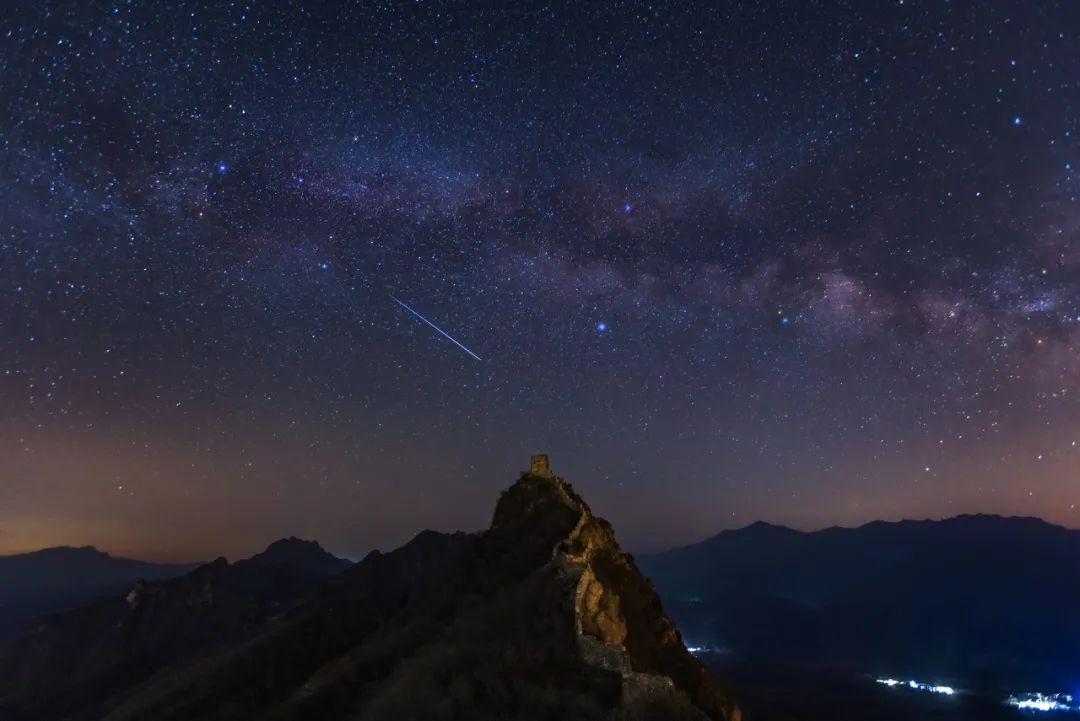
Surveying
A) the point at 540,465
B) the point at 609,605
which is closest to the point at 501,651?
the point at 609,605

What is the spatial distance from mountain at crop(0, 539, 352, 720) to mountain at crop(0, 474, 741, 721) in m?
84.5

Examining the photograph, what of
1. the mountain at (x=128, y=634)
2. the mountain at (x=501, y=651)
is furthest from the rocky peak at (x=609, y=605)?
the mountain at (x=128, y=634)

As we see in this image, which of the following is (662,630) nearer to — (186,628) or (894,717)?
(186,628)

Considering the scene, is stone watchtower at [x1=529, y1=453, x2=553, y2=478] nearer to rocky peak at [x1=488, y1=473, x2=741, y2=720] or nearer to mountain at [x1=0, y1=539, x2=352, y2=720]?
rocky peak at [x1=488, y1=473, x2=741, y2=720]

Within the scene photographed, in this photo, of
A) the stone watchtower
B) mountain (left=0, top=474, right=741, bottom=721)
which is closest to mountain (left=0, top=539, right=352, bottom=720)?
mountain (left=0, top=474, right=741, bottom=721)

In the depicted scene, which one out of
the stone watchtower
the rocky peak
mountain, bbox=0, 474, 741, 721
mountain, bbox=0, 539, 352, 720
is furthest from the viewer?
mountain, bbox=0, 539, 352, 720

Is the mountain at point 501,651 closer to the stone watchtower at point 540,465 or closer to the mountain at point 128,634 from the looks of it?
the stone watchtower at point 540,465

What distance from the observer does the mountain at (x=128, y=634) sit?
134 m

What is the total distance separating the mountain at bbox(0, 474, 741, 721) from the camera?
25.4 metres

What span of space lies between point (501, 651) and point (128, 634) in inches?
6371

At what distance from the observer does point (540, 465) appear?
5591 centimetres

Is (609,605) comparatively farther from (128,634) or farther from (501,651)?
(128,634)

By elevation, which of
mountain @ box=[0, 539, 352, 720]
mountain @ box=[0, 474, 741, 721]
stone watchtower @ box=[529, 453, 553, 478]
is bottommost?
mountain @ box=[0, 539, 352, 720]

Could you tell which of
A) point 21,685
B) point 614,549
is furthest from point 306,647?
point 21,685
